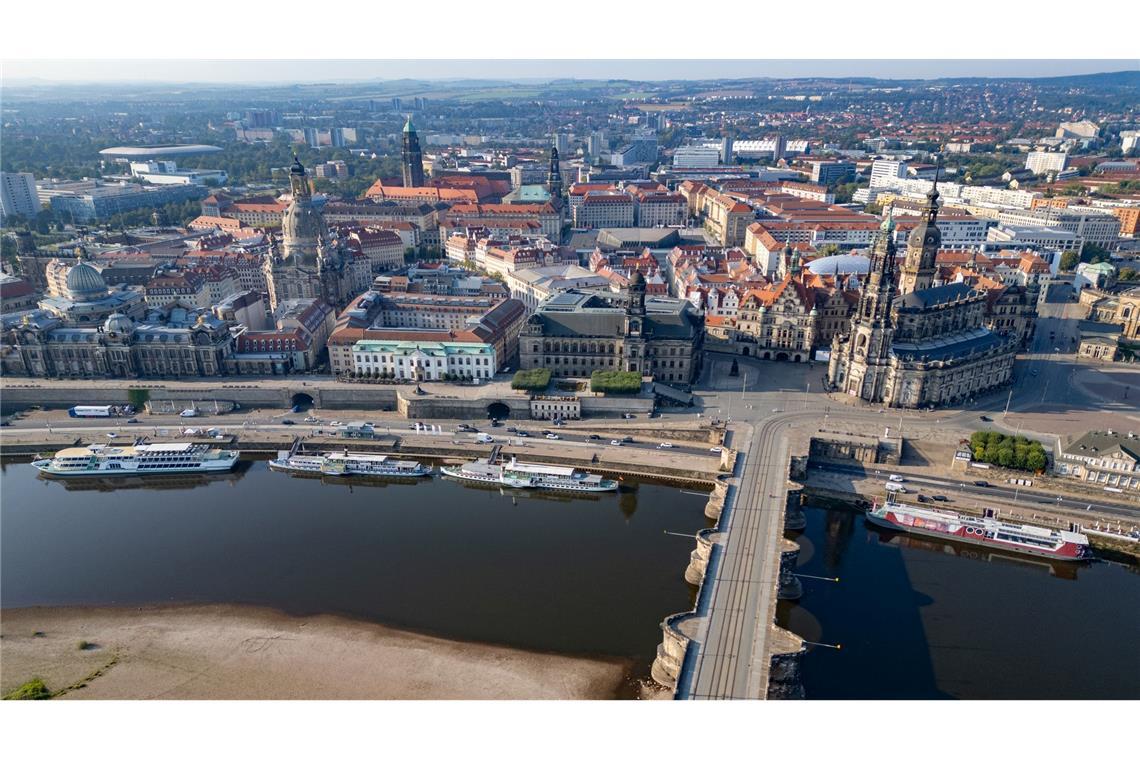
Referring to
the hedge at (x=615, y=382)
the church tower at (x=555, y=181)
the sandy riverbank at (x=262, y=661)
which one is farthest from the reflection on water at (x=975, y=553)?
the church tower at (x=555, y=181)

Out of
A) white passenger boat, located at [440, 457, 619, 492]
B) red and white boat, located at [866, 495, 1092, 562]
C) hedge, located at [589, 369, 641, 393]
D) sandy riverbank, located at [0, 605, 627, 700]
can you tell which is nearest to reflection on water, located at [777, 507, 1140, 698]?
red and white boat, located at [866, 495, 1092, 562]

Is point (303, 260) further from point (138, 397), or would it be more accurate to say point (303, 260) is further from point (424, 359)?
point (424, 359)

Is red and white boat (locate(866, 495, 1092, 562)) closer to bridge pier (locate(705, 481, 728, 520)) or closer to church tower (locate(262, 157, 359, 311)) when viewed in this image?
bridge pier (locate(705, 481, 728, 520))

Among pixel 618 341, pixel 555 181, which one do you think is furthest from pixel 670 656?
pixel 555 181

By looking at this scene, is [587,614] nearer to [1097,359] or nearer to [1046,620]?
[1046,620]

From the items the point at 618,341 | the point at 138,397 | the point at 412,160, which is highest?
the point at 412,160

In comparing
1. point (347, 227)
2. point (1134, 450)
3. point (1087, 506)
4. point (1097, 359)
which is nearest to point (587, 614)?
point (1087, 506)
